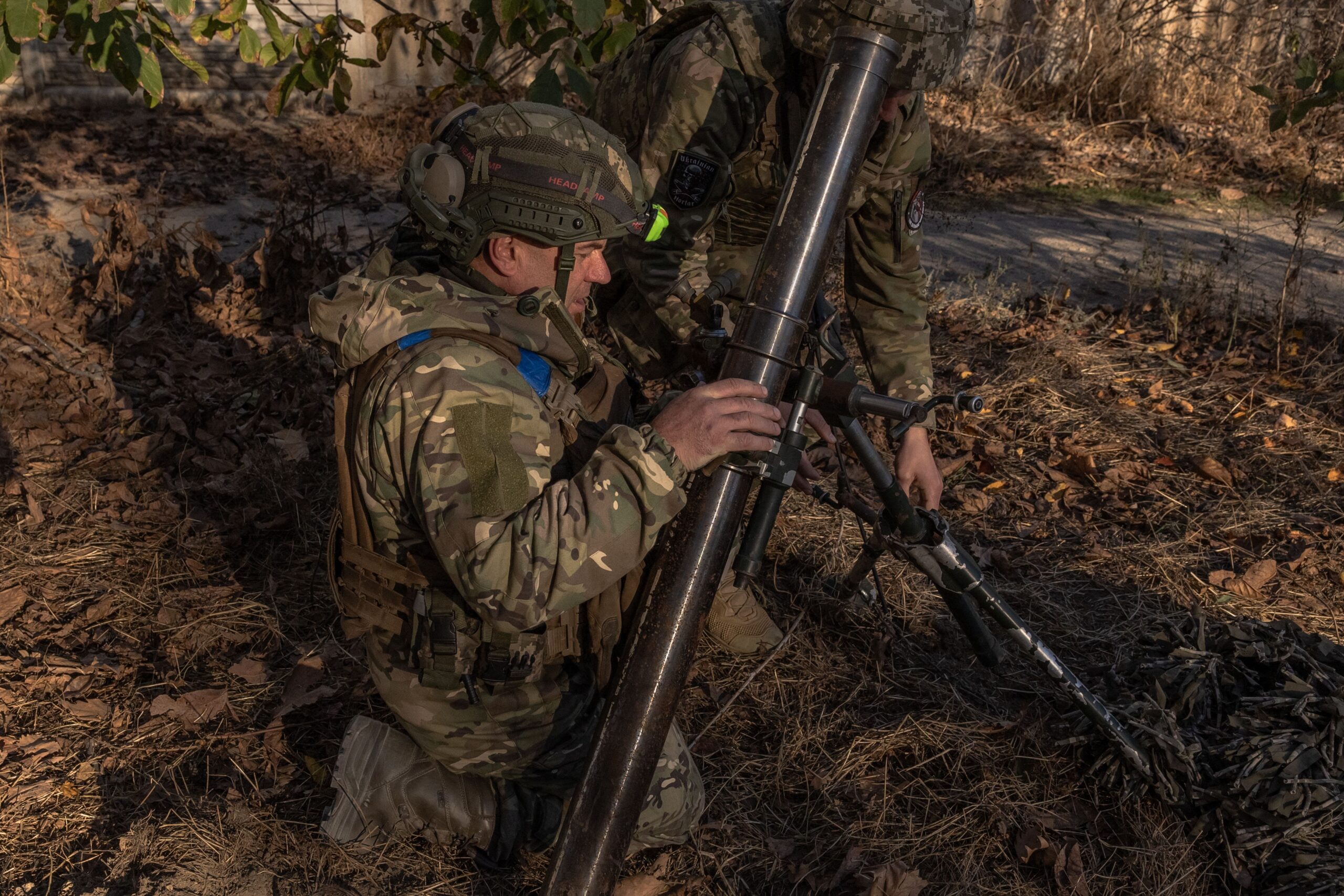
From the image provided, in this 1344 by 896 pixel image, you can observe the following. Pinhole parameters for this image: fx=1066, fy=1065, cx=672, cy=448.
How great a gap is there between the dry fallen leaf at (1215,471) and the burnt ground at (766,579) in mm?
10

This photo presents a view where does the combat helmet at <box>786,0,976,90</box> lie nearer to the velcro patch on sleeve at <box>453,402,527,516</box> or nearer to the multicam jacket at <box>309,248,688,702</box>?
the multicam jacket at <box>309,248,688,702</box>

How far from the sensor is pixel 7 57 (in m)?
3.88

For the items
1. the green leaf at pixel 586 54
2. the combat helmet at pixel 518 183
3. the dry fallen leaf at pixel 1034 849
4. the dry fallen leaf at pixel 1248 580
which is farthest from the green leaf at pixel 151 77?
the dry fallen leaf at pixel 1248 580

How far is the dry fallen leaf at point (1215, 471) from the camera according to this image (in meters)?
4.66

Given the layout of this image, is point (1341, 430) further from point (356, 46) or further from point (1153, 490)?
point (356, 46)

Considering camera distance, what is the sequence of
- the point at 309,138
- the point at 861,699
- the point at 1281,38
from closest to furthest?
the point at 861,699 → the point at 309,138 → the point at 1281,38

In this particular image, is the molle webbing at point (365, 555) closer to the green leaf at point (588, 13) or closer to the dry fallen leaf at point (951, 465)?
the green leaf at point (588, 13)

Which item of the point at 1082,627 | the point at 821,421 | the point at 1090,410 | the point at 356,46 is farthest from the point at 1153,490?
the point at 356,46

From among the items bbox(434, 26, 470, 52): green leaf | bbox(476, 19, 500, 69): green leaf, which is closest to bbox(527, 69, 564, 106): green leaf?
bbox(476, 19, 500, 69): green leaf

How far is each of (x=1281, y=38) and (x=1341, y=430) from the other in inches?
263

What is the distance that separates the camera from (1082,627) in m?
3.83

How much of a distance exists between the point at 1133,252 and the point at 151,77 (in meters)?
6.10

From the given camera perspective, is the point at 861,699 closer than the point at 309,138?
Yes

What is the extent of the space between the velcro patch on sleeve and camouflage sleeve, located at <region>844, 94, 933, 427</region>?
180cm
